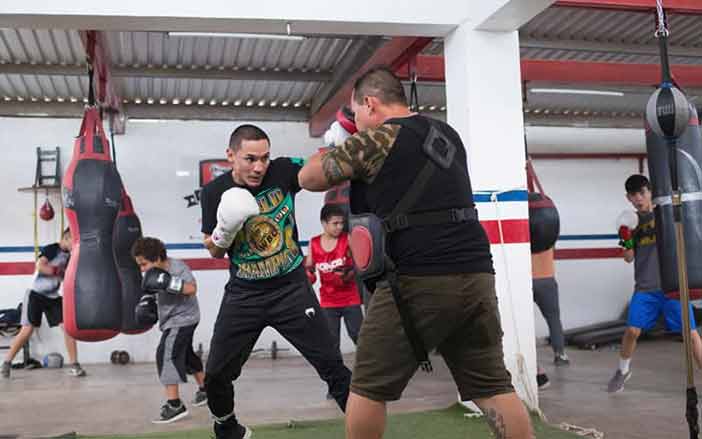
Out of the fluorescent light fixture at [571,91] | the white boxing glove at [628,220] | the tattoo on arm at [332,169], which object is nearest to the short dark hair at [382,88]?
the tattoo on arm at [332,169]

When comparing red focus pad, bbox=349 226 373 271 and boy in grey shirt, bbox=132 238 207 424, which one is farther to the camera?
boy in grey shirt, bbox=132 238 207 424

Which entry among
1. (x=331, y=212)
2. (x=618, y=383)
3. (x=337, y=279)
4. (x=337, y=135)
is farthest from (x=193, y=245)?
(x=337, y=135)

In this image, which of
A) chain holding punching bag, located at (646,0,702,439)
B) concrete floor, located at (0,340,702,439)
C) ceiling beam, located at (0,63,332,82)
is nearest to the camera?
chain holding punching bag, located at (646,0,702,439)

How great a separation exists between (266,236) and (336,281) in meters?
2.39

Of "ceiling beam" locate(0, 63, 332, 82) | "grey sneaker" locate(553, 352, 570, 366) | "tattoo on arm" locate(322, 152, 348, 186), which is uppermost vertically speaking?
"ceiling beam" locate(0, 63, 332, 82)

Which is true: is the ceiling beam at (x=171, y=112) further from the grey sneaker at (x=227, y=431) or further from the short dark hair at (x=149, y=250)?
the grey sneaker at (x=227, y=431)

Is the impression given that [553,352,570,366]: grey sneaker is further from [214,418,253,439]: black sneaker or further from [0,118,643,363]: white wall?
[214,418,253,439]: black sneaker

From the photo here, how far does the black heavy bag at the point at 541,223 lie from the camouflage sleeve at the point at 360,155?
351 centimetres

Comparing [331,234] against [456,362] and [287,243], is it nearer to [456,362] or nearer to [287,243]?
[287,243]

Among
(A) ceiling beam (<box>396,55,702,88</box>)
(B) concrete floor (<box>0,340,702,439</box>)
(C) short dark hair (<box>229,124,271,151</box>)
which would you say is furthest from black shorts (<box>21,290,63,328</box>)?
(C) short dark hair (<box>229,124,271,151</box>)

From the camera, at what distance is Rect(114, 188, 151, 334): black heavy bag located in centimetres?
562

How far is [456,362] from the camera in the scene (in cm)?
233

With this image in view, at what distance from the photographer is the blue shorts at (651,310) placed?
193 inches

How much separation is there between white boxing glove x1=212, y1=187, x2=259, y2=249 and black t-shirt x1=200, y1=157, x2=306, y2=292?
153 millimetres
